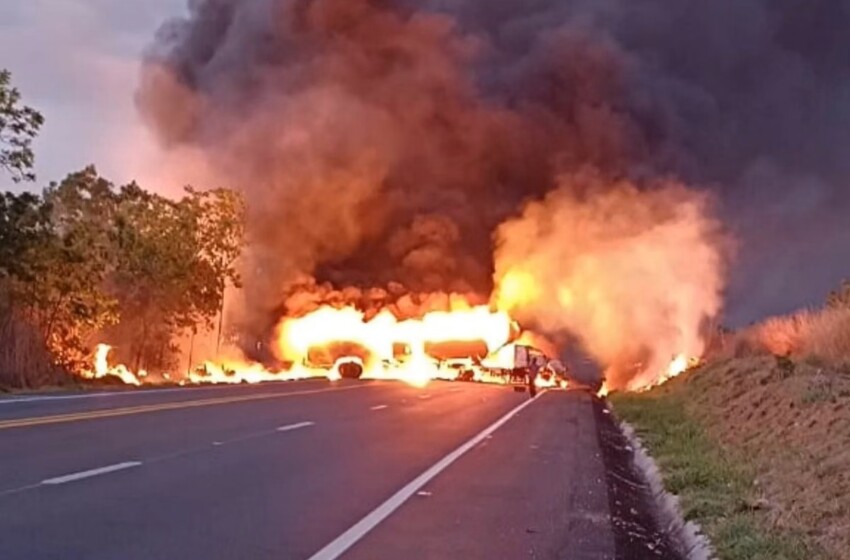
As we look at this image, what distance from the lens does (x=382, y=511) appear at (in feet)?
37.2

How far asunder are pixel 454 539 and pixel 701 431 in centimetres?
1281

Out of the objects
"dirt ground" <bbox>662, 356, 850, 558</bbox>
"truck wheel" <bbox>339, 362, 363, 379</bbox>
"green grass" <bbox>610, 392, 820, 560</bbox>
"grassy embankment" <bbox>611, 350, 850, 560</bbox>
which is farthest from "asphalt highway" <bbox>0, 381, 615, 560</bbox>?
"truck wheel" <bbox>339, 362, 363, 379</bbox>

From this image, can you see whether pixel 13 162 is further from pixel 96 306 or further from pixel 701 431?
pixel 701 431

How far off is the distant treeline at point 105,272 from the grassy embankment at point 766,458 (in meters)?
16.1

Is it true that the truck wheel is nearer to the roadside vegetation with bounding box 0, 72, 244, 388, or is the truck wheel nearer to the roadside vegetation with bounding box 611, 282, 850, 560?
the roadside vegetation with bounding box 0, 72, 244, 388

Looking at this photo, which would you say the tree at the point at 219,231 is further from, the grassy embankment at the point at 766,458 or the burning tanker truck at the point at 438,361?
the grassy embankment at the point at 766,458

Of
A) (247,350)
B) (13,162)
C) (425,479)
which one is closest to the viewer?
(425,479)

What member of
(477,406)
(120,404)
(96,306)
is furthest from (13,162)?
(477,406)

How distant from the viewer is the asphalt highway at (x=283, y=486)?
924 cm

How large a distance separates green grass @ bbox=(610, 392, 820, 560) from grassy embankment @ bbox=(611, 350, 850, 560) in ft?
0.04

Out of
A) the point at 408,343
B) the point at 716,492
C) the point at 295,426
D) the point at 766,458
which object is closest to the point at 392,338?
the point at 408,343

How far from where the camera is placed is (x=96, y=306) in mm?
34875

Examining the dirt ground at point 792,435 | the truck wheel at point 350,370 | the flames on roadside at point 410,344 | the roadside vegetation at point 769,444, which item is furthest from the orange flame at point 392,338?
the dirt ground at point 792,435

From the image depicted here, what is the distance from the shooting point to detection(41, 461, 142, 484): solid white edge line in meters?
11.7
